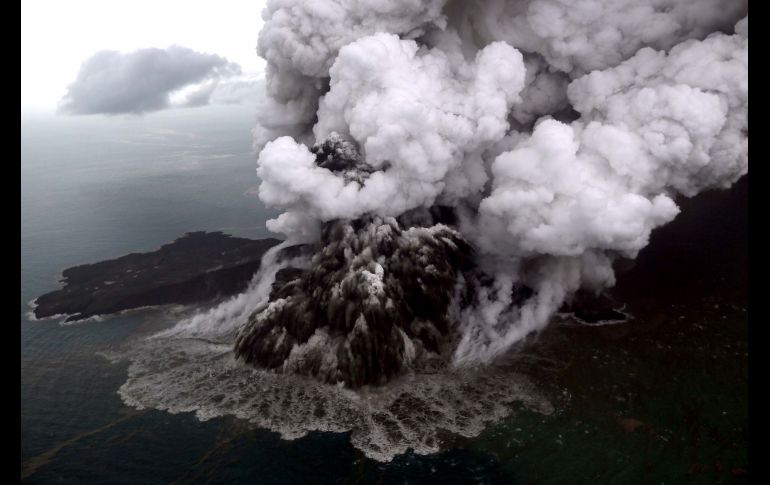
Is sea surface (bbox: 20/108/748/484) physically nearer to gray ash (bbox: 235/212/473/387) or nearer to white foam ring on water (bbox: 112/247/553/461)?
white foam ring on water (bbox: 112/247/553/461)

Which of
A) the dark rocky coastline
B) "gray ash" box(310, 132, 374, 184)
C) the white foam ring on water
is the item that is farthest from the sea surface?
"gray ash" box(310, 132, 374, 184)

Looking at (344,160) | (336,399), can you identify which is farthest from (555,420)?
(344,160)

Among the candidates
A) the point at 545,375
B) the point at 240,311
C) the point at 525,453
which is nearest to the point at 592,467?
the point at 525,453

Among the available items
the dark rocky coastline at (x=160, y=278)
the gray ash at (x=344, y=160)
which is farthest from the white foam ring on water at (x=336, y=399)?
the gray ash at (x=344, y=160)

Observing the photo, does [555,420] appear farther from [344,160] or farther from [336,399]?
[344,160]
